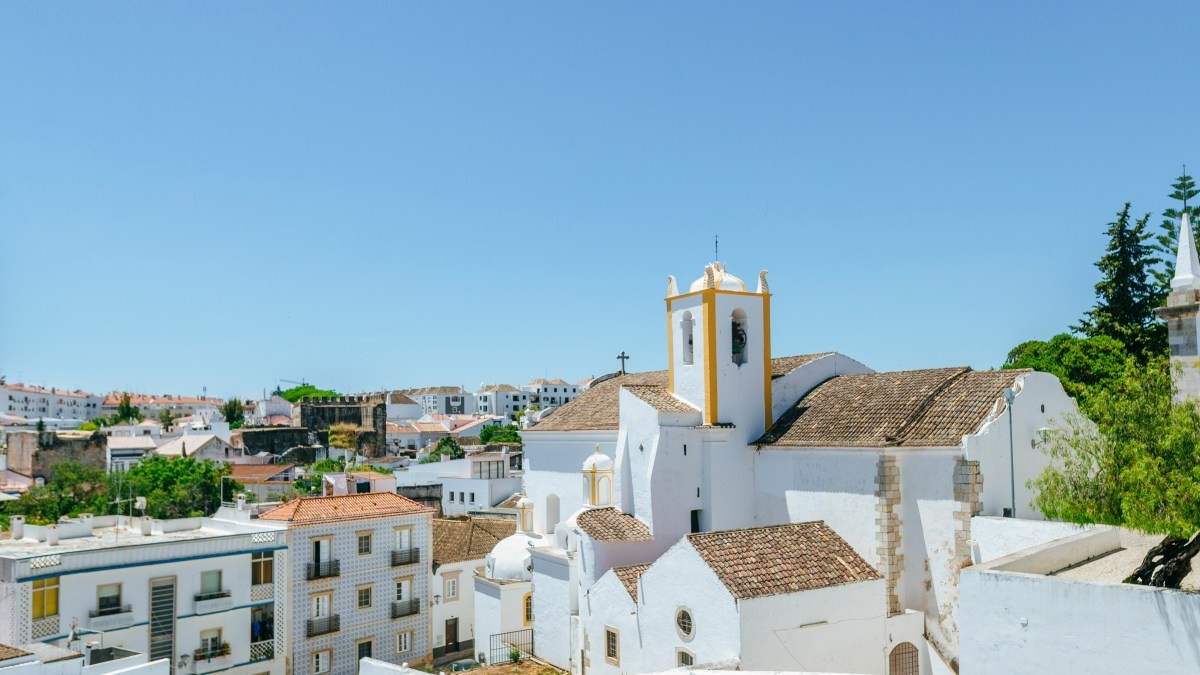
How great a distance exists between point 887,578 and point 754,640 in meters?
3.84

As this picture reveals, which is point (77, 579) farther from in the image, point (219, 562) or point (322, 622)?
point (322, 622)

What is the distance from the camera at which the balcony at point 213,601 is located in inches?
1005

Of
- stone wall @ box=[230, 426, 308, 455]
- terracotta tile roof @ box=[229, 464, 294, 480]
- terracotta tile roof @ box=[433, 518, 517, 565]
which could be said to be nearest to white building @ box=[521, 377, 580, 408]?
stone wall @ box=[230, 426, 308, 455]

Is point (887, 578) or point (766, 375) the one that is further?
point (766, 375)

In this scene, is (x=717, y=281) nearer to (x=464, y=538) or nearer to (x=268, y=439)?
(x=464, y=538)

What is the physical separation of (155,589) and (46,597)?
2819mm

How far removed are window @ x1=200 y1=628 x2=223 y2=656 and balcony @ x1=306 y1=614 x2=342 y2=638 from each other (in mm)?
2999

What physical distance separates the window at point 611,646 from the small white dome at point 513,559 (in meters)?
6.59

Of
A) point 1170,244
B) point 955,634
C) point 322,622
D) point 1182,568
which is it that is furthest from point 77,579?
point 1170,244

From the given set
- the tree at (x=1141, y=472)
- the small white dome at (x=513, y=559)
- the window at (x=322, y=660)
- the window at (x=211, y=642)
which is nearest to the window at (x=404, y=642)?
the window at (x=322, y=660)

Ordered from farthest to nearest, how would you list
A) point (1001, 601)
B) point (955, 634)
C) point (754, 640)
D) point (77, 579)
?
1. point (77, 579)
2. point (955, 634)
3. point (754, 640)
4. point (1001, 601)

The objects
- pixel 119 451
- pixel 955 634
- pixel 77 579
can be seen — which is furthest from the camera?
pixel 119 451

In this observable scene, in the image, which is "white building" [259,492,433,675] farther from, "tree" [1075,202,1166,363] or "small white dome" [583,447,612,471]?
"tree" [1075,202,1166,363]

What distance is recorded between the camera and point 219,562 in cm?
2608
